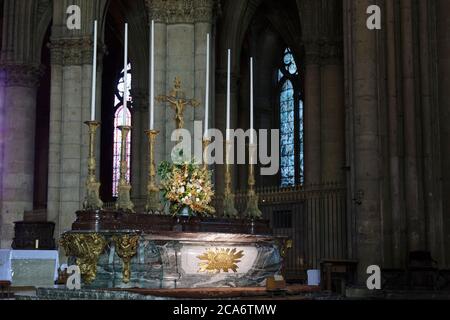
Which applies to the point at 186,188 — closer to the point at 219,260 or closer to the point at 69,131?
the point at 219,260

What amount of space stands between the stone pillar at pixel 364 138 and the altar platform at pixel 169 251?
400cm

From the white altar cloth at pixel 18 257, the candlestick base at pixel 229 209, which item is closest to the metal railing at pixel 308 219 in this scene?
the white altar cloth at pixel 18 257

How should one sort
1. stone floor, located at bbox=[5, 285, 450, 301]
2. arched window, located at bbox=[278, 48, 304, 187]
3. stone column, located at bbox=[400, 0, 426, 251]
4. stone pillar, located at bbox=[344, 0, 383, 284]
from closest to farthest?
1. stone floor, located at bbox=[5, 285, 450, 301]
2. stone column, located at bbox=[400, 0, 426, 251]
3. stone pillar, located at bbox=[344, 0, 383, 284]
4. arched window, located at bbox=[278, 48, 304, 187]

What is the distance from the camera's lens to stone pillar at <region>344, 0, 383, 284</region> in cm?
1605

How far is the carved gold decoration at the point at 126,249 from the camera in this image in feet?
34.6

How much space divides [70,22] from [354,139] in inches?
510

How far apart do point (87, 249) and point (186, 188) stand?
2155 millimetres

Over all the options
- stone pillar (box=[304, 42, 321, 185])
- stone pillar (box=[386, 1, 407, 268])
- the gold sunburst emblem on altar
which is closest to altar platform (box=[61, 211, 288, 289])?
the gold sunburst emblem on altar

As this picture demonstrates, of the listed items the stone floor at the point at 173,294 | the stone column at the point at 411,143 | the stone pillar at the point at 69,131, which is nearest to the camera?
the stone floor at the point at 173,294

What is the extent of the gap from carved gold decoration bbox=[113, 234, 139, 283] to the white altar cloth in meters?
6.33

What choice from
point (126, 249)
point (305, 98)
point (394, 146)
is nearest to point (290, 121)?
point (305, 98)

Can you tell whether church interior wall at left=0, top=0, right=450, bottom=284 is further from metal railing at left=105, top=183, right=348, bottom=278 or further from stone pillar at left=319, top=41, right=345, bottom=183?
metal railing at left=105, top=183, right=348, bottom=278

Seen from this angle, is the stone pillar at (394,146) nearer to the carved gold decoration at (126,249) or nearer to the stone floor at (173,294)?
the stone floor at (173,294)

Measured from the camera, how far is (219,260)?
11680 mm
